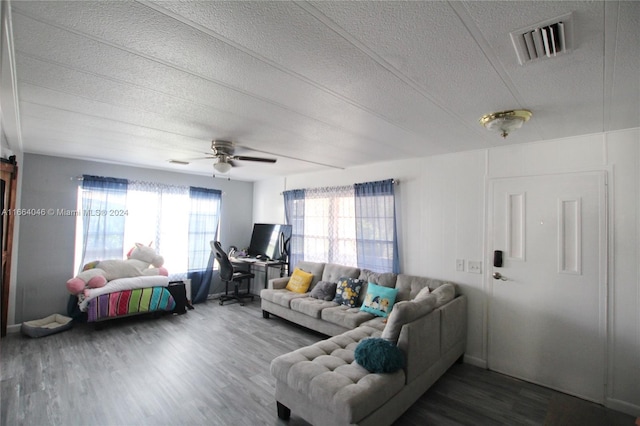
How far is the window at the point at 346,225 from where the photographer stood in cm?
398

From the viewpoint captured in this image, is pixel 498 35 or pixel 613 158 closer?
pixel 498 35

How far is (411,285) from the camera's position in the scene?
3523 mm

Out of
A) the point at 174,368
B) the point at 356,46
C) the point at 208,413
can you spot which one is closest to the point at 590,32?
the point at 356,46

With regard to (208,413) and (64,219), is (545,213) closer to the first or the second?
(208,413)

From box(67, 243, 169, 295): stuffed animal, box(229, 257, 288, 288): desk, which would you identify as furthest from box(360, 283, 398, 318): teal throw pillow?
box(67, 243, 169, 295): stuffed animal

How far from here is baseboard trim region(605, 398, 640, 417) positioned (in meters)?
2.32

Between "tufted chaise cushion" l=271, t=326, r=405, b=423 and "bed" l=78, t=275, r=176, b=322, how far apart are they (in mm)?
3006

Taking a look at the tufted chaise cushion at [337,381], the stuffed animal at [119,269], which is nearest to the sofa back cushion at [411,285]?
the tufted chaise cushion at [337,381]

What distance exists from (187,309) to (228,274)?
0.88m

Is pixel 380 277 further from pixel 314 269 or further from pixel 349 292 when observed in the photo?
pixel 314 269

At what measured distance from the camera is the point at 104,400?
2.41 metres

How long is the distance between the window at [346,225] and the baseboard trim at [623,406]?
2169 millimetres

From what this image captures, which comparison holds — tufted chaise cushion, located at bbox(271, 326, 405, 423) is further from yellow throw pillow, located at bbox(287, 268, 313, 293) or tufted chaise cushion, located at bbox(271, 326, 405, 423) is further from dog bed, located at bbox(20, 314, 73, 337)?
dog bed, located at bbox(20, 314, 73, 337)

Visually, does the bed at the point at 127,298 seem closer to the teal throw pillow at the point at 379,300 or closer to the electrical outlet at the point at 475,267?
the teal throw pillow at the point at 379,300
